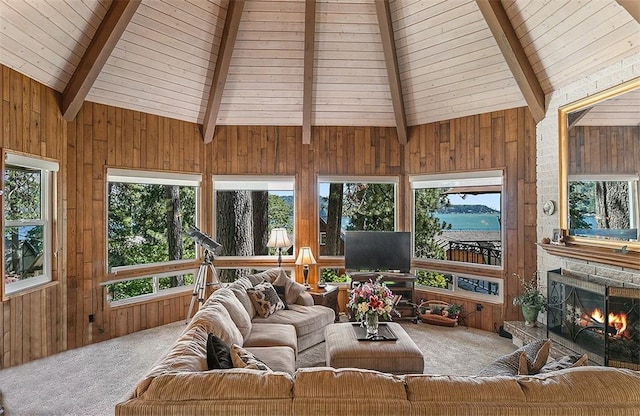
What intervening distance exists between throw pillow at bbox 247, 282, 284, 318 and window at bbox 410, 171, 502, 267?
8.37ft

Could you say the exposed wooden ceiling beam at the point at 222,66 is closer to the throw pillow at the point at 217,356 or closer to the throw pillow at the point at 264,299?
the throw pillow at the point at 264,299

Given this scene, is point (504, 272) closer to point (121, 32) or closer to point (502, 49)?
point (502, 49)

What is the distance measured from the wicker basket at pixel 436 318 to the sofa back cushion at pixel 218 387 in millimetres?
4078

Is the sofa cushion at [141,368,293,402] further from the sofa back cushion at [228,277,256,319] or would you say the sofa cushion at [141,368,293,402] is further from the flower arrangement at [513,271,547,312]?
the flower arrangement at [513,271,547,312]

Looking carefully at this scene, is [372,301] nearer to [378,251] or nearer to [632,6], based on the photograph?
[378,251]

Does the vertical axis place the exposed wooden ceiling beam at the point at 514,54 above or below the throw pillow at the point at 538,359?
above

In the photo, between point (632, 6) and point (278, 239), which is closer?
point (632, 6)

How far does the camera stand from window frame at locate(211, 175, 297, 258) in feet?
18.8

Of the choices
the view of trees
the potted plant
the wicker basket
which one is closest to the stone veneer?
the potted plant

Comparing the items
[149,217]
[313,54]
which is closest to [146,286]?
[149,217]

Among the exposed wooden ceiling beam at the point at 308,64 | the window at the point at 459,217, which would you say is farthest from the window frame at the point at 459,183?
the exposed wooden ceiling beam at the point at 308,64

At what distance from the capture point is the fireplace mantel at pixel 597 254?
10.4 ft

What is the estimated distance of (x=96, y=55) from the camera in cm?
396

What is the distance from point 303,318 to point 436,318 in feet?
6.99
